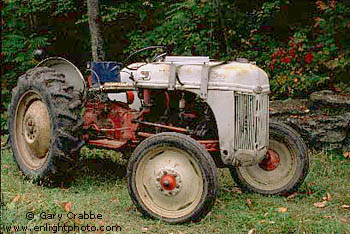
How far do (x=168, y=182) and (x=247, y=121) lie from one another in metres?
0.88

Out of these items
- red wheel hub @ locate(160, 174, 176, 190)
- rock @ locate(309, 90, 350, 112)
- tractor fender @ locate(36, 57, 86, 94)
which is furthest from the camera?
Answer: rock @ locate(309, 90, 350, 112)

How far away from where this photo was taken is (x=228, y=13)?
9125mm

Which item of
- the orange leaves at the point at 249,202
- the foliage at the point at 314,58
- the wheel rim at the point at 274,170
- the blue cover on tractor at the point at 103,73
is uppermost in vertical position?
the blue cover on tractor at the point at 103,73

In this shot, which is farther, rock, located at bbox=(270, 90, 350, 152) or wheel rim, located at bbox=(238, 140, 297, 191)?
rock, located at bbox=(270, 90, 350, 152)

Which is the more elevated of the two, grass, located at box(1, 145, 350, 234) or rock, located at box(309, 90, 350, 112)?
rock, located at box(309, 90, 350, 112)

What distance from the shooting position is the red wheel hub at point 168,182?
460 centimetres

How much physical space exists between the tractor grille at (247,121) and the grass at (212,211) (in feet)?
2.02

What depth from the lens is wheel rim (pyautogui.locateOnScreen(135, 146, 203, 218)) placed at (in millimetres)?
4547

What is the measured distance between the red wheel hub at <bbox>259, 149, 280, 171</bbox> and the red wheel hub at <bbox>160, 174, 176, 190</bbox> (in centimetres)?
121

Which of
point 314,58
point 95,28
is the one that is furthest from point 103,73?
point 314,58

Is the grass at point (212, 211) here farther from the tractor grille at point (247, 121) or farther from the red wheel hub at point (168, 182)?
the tractor grille at point (247, 121)

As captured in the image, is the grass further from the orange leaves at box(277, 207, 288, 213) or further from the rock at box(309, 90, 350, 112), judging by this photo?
the rock at box(309, 90, 350, 112)

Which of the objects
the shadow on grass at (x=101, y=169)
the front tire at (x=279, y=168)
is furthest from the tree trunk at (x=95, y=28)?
the front tire at (x=279, y=168)

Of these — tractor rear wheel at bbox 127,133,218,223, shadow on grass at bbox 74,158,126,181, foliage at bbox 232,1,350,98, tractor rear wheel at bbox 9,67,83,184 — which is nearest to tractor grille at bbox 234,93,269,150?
tractor rear wheel at bbox 127,133,218,223
